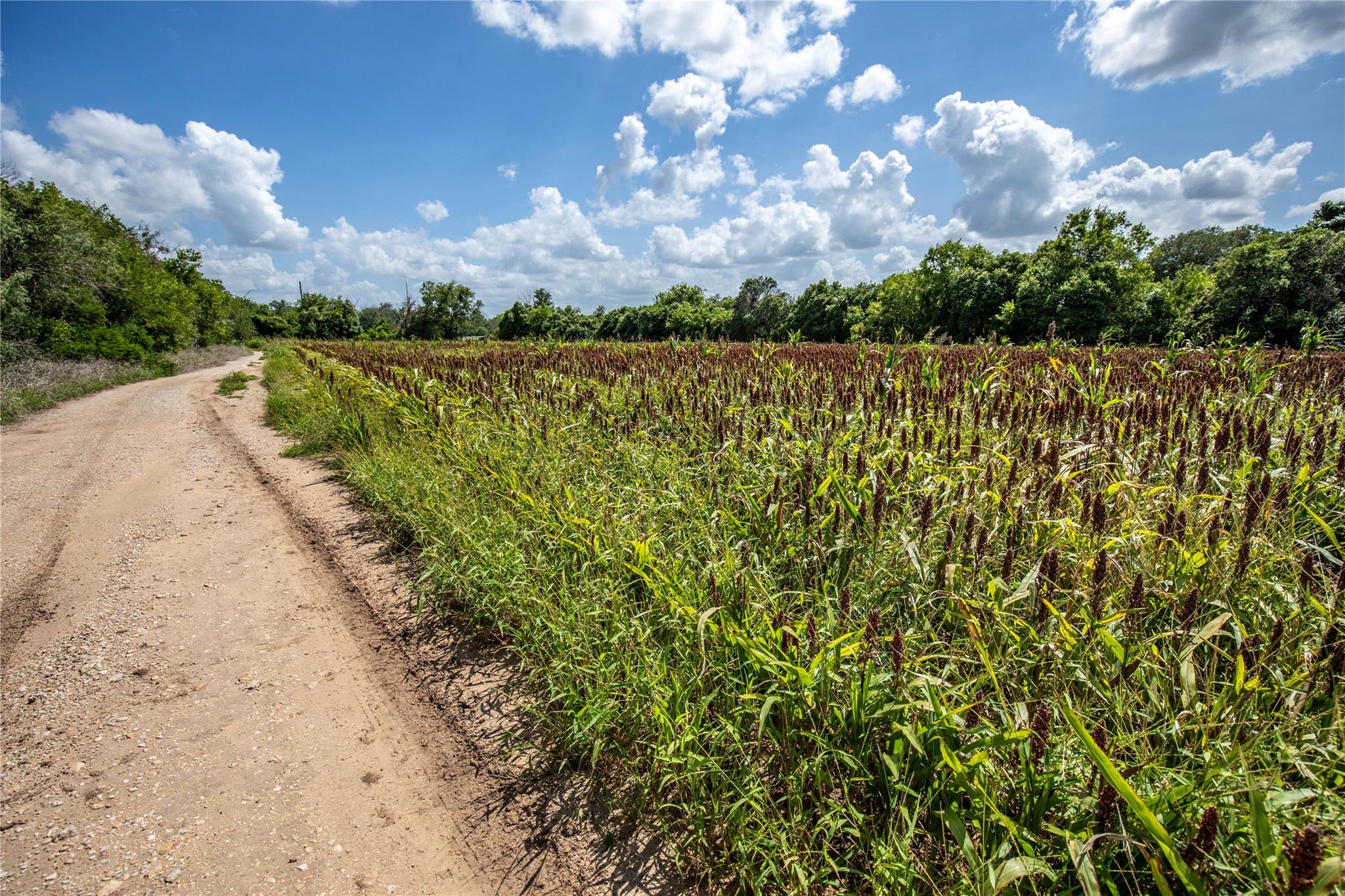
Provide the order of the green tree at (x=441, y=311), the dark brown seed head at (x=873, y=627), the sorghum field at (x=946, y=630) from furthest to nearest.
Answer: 1. the green tree at (x=441, y=311)
2. the dark brown seed head at (x=873, y=627)
3. the sorghum field at (x=946, y=630)

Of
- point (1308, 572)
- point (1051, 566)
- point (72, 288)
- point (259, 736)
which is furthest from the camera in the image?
point (72, 288)

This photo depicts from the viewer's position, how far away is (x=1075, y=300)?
26422mm

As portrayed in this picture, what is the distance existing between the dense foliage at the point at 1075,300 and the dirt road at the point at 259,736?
762cm

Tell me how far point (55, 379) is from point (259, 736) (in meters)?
19.2

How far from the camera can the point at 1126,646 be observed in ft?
6.28

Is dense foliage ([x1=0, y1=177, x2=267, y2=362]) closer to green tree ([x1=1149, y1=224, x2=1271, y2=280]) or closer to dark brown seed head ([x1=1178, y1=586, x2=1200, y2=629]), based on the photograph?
dark brown seed head ([x1=1178, y1=586, x2=1200, y2=629])

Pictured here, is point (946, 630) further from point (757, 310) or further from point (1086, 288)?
point (757, 310)

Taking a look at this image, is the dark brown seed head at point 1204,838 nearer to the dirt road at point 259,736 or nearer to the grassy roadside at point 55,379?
the dirt road at point 259,736

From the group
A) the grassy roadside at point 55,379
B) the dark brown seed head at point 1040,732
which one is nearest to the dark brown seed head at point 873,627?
the dark brown seed head at point 1040,732

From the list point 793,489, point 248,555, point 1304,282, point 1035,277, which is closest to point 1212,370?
point 793,489

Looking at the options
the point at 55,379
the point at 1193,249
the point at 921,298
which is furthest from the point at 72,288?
the point at 1193,249

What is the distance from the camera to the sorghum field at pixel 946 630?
4.86 feet

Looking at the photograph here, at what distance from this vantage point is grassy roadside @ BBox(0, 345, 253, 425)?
37.4ft

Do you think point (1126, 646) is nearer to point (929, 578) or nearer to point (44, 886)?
point (929, 578)
